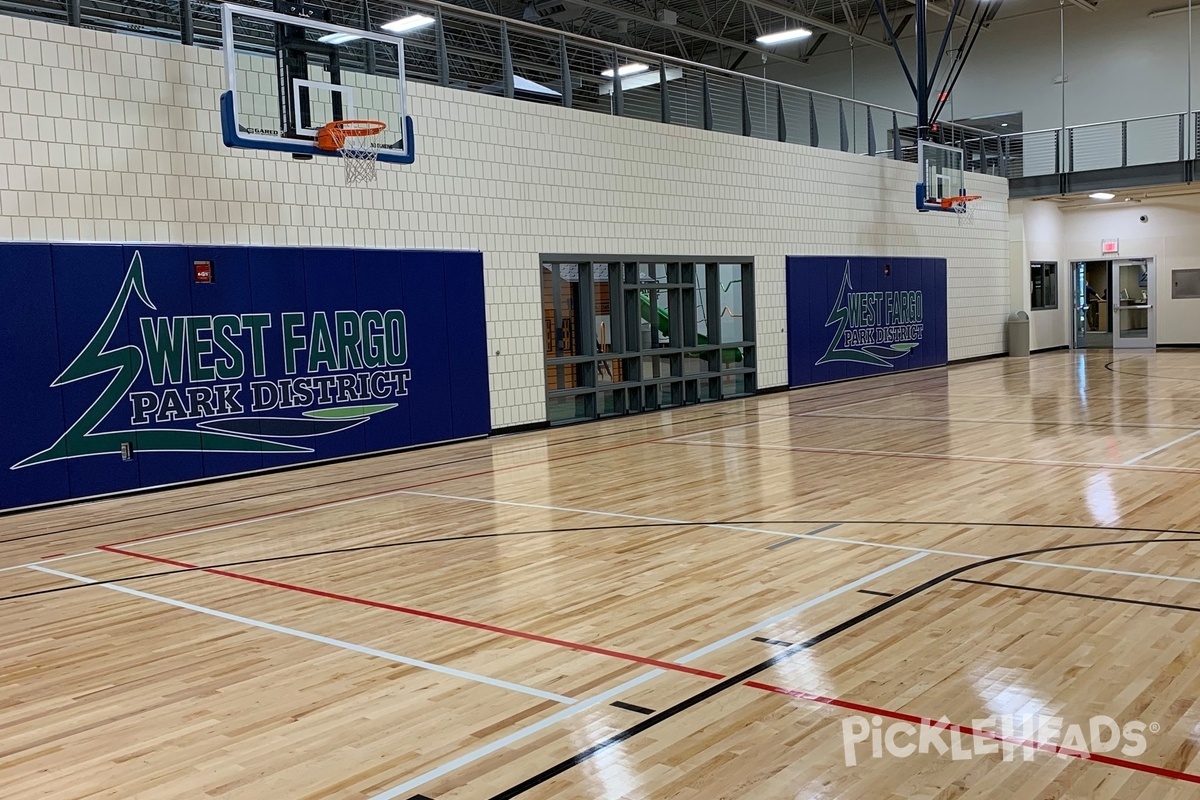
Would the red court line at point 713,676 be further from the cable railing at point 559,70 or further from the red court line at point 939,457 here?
the red court line at point 939,457

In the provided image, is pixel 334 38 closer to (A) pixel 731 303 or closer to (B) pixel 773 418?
(B) pixel 773 418

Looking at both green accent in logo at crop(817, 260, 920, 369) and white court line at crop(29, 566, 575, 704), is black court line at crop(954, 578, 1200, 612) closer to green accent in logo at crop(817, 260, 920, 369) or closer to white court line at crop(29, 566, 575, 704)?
white court line at crop(29, 566, 575, 704)

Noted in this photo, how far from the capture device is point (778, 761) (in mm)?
3438

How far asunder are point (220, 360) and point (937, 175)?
15488mm

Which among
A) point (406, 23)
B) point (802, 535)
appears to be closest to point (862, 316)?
point (406, 23)

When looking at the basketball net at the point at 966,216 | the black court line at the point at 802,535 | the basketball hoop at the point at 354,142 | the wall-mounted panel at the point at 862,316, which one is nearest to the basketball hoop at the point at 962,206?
the basketball net at the point at 966,216

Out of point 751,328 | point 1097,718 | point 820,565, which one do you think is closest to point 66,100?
point 820,565

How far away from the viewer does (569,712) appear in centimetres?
394

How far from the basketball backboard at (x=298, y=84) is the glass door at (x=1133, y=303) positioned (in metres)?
21.0

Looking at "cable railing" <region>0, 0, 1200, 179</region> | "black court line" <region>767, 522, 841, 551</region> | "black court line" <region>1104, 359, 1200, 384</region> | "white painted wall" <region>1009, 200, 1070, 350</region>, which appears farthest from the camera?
"white painted wall" <region>1009, 200, 1070, 350</region>

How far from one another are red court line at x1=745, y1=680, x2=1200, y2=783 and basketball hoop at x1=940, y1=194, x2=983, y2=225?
58.7ft

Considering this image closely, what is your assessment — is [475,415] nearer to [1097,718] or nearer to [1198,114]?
[1097,718]

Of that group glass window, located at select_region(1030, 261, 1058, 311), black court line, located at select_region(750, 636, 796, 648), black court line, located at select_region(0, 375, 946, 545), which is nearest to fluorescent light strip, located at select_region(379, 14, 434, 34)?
black court line, located at select_region(0, 375, 946, 545)

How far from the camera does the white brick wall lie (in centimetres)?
900
